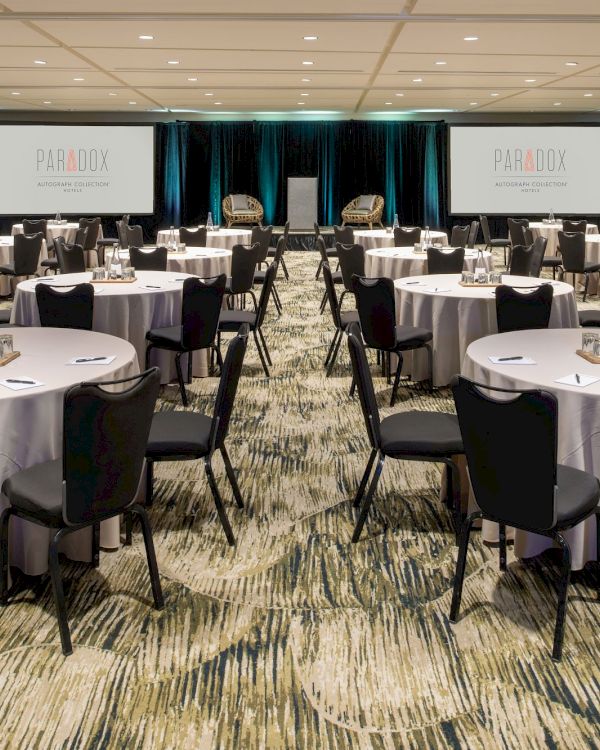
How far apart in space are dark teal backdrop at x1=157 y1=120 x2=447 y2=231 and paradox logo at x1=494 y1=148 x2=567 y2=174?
1.41 metres

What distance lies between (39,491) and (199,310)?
277cm

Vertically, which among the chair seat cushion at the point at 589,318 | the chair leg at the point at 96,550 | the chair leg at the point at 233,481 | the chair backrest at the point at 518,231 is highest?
the chair backrest at the point at 518,231

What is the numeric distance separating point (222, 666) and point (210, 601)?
0.44 meters

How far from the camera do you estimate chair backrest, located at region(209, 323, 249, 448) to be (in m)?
3.36

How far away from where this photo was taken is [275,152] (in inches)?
739

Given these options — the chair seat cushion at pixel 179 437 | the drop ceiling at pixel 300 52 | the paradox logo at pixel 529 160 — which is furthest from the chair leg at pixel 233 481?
the paradox logo at pixel 529 160

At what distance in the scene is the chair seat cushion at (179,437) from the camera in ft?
11.3

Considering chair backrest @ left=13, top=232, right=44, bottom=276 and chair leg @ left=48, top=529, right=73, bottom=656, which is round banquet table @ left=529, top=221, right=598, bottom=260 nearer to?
chair backrest @ left=13, top=232, right=44, bottom=276

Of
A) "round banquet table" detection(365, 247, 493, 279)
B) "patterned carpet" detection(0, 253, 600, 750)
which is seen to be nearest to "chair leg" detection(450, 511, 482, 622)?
"patterned carpet" detection(0, 253, 600, 750)

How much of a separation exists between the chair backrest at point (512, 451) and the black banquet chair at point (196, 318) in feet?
9.80

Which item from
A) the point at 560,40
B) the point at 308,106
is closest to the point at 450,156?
the point at 308,106

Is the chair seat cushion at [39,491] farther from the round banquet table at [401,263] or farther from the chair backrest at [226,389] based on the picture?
the round banquet table at [401,263]

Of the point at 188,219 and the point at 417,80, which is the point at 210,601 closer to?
the point at 417,80

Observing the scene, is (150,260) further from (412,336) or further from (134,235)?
(134,235)
